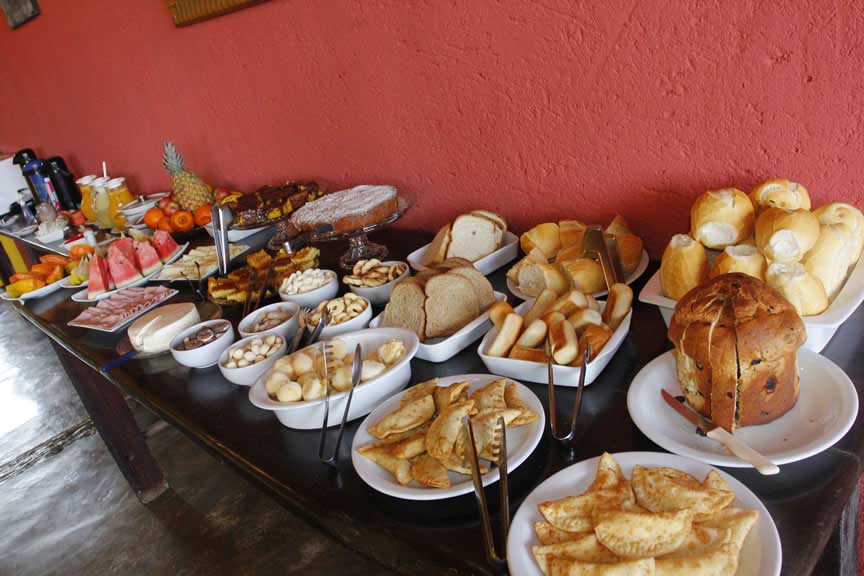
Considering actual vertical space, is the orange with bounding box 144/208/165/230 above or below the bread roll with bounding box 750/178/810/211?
below

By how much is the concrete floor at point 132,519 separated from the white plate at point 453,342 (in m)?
0.90

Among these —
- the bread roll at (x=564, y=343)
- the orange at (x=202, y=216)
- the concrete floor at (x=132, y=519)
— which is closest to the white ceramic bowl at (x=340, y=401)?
the bread roll at (x=564, y=343)

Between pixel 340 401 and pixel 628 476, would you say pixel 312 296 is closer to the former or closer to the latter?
pixel 340 401

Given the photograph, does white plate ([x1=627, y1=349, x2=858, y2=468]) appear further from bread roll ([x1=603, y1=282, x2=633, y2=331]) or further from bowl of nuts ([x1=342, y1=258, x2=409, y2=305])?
bowl of nuts ([x1=342, y1=258, x2=409, y2=305])

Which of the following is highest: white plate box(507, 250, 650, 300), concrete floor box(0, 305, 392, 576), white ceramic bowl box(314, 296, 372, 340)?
white ceramic bowl box(314, 296, 372, 340)

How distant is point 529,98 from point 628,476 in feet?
2.95

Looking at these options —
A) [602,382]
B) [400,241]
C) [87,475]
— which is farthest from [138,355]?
[87,475]

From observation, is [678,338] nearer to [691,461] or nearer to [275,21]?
[691,461]

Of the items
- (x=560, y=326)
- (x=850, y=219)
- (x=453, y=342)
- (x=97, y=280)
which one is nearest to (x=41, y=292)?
(x=97, y=280)

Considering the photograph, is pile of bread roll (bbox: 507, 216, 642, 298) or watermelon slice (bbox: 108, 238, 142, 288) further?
watermelon slice (bbox: 108, 238, 142, 288)

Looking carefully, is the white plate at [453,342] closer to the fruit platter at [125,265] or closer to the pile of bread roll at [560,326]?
the pile of bread roll at [560,326]

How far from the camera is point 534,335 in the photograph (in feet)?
3.19

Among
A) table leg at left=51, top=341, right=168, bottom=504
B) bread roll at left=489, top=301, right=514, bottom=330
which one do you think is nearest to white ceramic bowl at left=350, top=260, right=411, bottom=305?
bread roll at left=489, top=301, right=514, bottom=330

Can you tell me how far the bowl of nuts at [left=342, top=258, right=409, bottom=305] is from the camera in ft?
4.49
